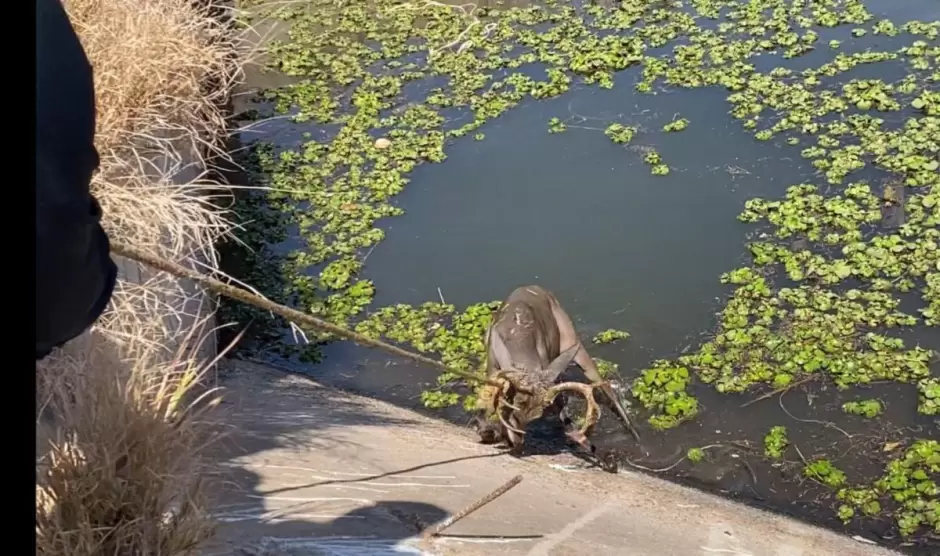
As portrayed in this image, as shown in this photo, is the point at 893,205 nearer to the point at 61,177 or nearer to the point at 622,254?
the point at 622,254

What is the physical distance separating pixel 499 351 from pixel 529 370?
30 cm

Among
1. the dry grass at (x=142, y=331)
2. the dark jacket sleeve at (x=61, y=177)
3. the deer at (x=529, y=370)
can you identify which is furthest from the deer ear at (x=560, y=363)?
the dark jacket sleeve at (x=61, y=177)

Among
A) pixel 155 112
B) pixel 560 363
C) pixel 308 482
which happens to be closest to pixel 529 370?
pixel 560 363

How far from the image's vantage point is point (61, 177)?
1.92m

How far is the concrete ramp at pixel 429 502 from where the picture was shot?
4.55 meters

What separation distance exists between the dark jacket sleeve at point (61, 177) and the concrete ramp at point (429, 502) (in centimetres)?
214

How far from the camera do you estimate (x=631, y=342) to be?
716cm

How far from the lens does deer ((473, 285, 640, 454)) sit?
20.1 feet

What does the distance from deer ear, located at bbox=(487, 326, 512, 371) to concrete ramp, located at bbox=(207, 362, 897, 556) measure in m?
0.53

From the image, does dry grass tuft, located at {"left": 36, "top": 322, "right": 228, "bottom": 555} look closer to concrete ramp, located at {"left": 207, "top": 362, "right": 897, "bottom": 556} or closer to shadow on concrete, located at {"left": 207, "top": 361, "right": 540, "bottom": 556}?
shadow on concrete, located at {"left": 207, "top": 361, "right": 540, "bottom": 556}

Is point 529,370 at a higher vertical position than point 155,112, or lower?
lower

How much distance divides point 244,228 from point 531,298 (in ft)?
10.8

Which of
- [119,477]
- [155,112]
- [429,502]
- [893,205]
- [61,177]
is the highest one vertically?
[61,177]

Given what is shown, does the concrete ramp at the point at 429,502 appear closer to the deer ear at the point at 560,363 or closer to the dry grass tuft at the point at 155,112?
the deer ear at the point at 560,363
